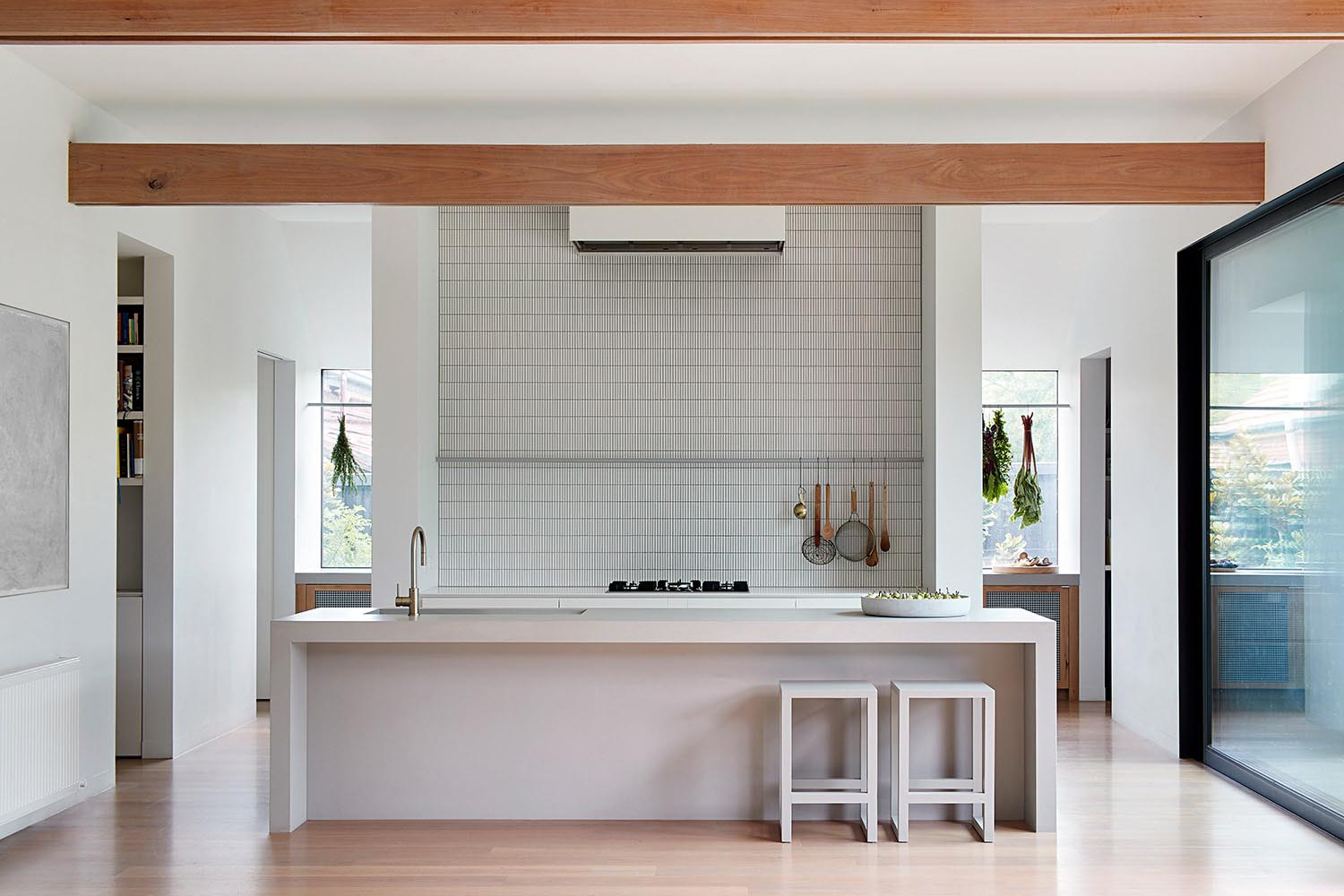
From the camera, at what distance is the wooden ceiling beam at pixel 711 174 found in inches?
175

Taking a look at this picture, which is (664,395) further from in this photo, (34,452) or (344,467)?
(34,452)

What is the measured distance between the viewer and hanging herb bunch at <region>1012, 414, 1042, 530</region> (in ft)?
23.9

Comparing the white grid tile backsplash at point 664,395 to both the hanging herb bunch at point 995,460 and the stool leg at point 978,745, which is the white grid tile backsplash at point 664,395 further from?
the stool leg at point 978,745

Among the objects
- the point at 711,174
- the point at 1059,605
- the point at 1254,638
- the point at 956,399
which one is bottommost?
the point at 1059,605

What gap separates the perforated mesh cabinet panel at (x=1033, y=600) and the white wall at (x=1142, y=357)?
1.14 feet

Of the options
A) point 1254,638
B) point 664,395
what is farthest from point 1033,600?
point 664,395

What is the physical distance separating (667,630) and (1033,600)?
12.0ft

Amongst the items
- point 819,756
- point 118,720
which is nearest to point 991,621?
point 819,756

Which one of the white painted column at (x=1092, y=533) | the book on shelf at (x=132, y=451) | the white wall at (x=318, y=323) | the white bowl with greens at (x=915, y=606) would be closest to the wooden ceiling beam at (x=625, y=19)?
the white bowl with greens at (x=915, y=606)

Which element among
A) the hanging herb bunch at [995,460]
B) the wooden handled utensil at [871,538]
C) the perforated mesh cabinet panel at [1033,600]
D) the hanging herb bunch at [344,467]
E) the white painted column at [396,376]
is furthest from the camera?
the hanging herb bunch at [344,467]

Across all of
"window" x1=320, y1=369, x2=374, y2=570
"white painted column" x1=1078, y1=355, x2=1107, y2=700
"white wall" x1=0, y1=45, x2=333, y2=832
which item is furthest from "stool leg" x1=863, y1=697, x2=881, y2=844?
"window" x1=320, y1=369, x2=374, y2=570

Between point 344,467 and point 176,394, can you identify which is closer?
point 176,394

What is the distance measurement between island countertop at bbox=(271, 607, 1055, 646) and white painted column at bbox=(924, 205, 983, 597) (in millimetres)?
1446

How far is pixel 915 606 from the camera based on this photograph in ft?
14.0
